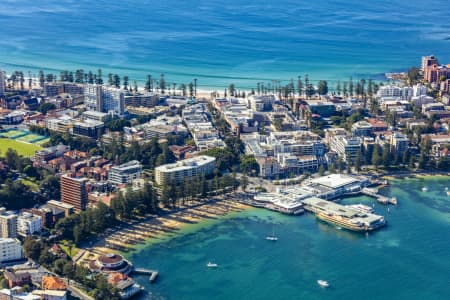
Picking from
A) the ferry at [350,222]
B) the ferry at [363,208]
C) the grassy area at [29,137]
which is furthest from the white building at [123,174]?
the ferry at [363,208]

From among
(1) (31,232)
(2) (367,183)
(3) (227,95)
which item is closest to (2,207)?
(1) (31,232)

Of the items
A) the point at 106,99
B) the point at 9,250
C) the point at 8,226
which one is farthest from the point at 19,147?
the point at 9,250

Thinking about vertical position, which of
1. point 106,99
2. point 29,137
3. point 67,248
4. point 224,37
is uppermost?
point 224,37

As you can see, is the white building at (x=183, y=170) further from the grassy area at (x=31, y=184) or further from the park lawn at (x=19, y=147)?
the park lawn at (x=19, y=147)

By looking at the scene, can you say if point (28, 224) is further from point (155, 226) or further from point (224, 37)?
point (224, 37)

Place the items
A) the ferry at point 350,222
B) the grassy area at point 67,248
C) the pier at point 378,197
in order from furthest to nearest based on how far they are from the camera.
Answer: the pier at point 378,197, the ferry at point 350,222, the grassy area at point 67,248

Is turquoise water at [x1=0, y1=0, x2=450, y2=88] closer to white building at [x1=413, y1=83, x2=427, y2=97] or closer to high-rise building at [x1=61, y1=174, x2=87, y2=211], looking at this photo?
white building at [x1=413, y1=83, x2=427, y2=97]

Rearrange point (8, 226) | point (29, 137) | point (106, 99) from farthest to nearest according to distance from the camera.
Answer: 1. point (106, 99)
2. point (29, 137)
3. point (8, 226)
